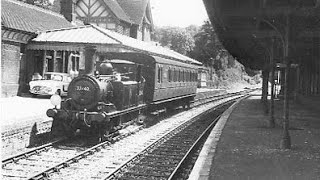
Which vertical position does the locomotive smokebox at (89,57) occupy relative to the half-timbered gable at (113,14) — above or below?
below

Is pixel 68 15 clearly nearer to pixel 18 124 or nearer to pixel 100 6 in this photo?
pixel 100 6

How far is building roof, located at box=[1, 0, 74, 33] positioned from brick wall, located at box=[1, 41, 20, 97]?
104 centimetres

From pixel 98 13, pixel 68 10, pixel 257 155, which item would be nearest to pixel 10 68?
pixel 68 10

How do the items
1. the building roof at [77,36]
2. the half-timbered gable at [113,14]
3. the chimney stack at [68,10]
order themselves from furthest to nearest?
the half-timbered gable at [113,14], the chimney stack at [68,10], the building roof at [77,36]

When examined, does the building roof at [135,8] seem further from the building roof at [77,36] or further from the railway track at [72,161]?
the railway track at [72,161]

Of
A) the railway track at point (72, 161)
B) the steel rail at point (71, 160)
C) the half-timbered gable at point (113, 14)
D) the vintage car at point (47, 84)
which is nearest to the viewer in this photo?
the steel rail at point (71, 160)

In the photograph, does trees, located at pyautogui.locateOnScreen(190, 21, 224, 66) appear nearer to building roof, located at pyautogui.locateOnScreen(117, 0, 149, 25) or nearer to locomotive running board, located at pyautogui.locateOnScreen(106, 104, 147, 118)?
building roof, located at pyautogui.locateOnScreen(117, 0, 149, 25)

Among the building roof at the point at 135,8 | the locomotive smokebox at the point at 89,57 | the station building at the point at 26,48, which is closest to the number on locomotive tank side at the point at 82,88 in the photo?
the locomotive smokebox at the point at 89,57

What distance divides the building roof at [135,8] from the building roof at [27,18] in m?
15.8

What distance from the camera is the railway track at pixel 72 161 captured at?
813 cm

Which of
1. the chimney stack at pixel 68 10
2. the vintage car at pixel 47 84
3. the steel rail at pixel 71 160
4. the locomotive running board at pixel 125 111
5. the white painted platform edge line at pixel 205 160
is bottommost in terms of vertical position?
the steel rail at pixel 71 160

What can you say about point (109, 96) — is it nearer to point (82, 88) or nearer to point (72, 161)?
point (82, 88)

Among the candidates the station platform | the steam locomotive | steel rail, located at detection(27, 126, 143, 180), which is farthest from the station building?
the station platform

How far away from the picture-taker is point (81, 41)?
2250cm
